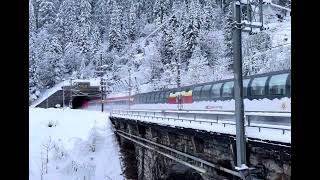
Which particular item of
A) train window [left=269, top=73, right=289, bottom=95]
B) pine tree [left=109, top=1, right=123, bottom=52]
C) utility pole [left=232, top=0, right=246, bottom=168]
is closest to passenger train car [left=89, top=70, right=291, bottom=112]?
train window [left=269, top=73, right=289, bottom=95]

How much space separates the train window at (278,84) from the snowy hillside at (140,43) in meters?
35.2

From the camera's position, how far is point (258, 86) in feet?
74.4

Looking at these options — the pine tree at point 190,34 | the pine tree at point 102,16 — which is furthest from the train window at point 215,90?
the pine tree at point 102,16

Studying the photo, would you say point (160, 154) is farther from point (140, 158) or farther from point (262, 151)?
point (262, 151)

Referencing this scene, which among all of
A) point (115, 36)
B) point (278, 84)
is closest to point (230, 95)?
point (278, 84)

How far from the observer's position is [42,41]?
3834 inches

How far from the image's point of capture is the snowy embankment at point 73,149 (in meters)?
33.7

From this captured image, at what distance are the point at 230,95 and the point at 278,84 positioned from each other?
6.36m

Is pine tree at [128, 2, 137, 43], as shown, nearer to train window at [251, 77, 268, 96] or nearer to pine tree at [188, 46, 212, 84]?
pine tree at [188, 46, 212, 84]

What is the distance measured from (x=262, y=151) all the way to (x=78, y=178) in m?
24.9

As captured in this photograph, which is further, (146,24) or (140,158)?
(146,24)

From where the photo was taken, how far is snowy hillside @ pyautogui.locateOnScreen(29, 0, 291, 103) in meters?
72.1
